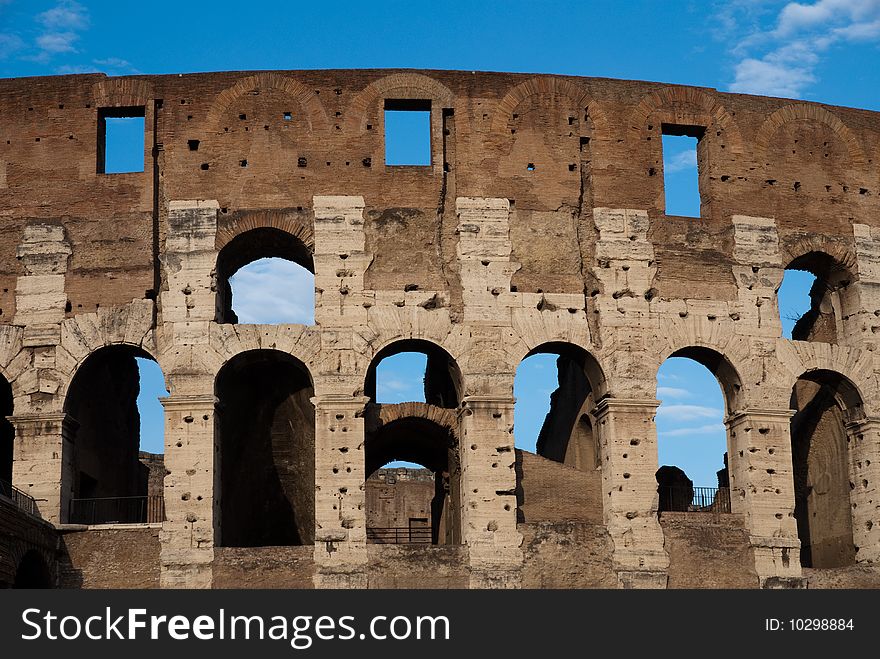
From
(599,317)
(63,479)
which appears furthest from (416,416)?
(63,479)

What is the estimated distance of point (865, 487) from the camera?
23922mm

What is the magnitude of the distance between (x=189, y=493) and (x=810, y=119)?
36.5 feet

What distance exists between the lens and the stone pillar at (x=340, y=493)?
21.9 meters

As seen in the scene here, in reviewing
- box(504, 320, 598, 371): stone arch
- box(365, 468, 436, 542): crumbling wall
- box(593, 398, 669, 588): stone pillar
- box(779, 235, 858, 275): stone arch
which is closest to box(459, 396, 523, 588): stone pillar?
box(504, 320, 598, 371): stone arch

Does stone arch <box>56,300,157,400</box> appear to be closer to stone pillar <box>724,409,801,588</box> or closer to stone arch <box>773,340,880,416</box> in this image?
stone pillar <box>724,409,801,588</box>

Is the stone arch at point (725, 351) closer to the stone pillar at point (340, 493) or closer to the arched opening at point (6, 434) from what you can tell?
the stone pillar at point (340, 493)

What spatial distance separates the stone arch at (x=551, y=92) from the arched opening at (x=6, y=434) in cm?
854

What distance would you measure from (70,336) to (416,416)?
5054 mm

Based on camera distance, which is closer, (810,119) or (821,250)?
(821,250)

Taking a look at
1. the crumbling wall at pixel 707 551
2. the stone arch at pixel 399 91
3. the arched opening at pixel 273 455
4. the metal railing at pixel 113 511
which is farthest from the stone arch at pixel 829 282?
the metal railing at pixel 113 511

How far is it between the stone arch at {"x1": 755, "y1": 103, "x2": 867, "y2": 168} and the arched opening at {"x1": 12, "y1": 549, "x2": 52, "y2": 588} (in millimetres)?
12148

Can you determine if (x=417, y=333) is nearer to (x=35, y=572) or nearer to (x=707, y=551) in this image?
(x=707, y=551)

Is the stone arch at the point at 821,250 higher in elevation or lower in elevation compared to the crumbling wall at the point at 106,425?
higher

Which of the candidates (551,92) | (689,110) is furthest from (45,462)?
(689,110)
